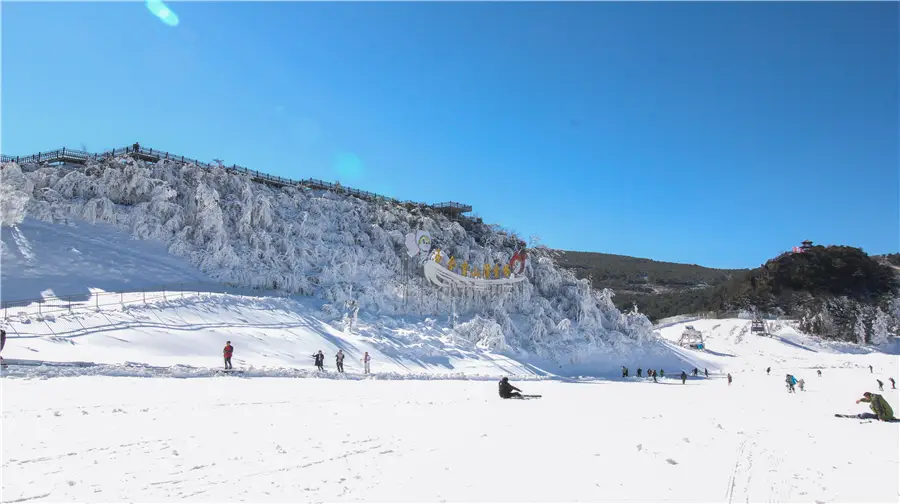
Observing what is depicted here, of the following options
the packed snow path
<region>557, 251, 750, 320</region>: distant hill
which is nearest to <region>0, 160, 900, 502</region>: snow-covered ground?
the packed snow path

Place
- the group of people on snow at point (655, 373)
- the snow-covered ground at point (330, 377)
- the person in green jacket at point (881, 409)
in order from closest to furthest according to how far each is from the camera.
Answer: the snow-covered ground at point (330, 377) < the person in green jacket at point (881, 409) < the group of people on snow at point (655, 373)

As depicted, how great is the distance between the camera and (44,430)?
28.0ft

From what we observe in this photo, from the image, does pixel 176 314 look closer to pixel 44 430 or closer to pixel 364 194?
pixel 44 430

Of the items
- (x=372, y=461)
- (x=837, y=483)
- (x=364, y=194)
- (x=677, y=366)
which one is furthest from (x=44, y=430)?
(x=677, y=366)

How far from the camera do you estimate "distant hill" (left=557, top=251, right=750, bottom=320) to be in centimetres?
8831

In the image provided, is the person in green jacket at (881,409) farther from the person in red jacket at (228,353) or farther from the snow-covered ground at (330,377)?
the person in red jacket at (228,353)

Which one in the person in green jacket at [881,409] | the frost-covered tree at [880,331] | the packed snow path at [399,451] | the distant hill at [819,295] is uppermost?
the distant hill at [819,295]

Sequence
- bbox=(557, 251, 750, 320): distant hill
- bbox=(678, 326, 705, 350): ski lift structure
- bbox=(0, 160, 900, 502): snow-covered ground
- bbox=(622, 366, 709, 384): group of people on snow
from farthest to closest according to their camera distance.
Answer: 1. bbox=(557, 251, 750, 320): distant hill
2. bbox=(678, 326, 705, 350): ski lift structure
3. bbox=(622, 366, 709, 384): group of people on snow
4. bbox=(0, 160, 900, 502): snow-covered ground

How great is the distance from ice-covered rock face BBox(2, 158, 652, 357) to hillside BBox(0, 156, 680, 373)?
80 mm

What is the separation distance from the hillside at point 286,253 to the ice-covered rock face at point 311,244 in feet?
0.26

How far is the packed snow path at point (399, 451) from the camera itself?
6.35m

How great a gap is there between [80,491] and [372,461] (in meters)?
3.36

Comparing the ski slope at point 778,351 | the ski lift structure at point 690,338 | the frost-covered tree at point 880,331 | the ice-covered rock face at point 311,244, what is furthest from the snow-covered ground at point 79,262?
the frost-covered tree at point 880,331

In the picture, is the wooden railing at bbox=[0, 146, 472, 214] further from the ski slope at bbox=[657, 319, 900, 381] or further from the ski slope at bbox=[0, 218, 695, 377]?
the ski slope at bbox=[657, 319, 900, 381]
